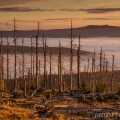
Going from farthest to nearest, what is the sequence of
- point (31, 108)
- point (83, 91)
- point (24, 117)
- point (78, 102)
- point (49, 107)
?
point (83, 91)
point (78, 102)
point (31, 108)
point (49, 107)
point (24, 117)

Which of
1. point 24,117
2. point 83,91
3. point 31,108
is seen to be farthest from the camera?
point 83,91

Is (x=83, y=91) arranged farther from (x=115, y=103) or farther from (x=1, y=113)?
(x=1, y=113)

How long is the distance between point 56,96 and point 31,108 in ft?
30.3

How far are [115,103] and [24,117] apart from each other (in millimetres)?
15376

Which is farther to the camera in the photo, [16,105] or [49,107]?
[16,105]

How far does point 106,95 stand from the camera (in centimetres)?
3841

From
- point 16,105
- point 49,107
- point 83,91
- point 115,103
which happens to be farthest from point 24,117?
point 83,91

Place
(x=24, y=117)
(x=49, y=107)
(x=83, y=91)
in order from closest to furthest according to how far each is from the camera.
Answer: (x=24, y=117) < (x=49, y=107) < (x=83, y=91)

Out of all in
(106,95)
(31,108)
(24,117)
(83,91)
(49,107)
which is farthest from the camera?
(83,91)

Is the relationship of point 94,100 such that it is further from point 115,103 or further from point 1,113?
point 1,113

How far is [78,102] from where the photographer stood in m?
36.0

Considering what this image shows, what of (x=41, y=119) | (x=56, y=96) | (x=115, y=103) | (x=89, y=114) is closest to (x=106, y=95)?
(x=115, y=103)

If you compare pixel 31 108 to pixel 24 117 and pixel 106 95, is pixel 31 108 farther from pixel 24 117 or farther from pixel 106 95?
pixel 106 95

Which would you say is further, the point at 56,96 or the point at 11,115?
the point at 56,96
